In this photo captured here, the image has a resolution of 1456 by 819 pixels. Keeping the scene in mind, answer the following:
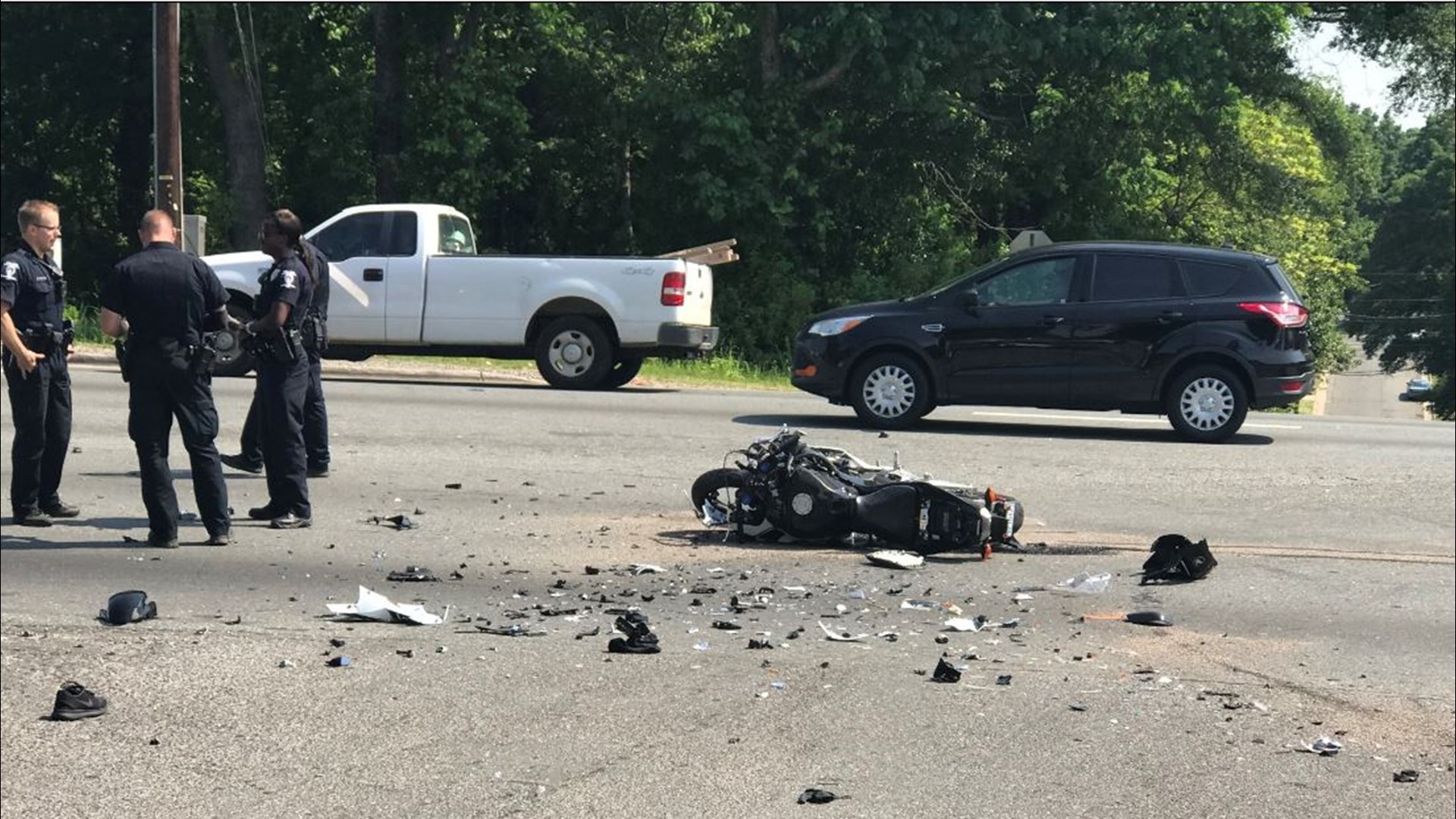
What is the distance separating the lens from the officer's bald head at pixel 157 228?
107 inches

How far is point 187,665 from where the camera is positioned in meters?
5.86

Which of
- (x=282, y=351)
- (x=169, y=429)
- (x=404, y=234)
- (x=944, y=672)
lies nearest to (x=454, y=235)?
(x=404, y=234)

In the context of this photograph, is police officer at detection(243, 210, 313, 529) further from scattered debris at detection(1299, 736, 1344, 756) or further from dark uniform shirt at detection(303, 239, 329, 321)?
scattered debris at detection(1299, 736, 1344, 756)

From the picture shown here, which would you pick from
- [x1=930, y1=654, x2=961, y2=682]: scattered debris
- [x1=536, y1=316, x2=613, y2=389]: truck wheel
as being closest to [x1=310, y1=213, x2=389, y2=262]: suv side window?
[x1=536, y1=316, x2=613, y2=389]: truck wheel

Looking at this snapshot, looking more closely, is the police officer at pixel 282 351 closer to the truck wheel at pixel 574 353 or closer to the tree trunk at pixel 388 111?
the tree trunk at pixel 388 111

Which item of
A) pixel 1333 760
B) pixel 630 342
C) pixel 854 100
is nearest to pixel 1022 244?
pixel 854 100

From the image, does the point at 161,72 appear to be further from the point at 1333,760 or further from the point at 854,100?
the point at 1333,760

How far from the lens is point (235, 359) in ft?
9.89

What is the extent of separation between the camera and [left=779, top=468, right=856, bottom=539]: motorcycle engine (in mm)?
2943

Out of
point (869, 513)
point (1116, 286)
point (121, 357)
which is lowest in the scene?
point (869, 513)

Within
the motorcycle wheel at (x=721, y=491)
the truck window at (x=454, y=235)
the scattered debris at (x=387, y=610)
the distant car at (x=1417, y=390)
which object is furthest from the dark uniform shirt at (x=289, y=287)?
the distant car at (x=1417, y=390)

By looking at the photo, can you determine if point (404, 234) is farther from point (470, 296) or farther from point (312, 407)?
point (312, 407)

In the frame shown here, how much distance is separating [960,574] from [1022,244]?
1.56m

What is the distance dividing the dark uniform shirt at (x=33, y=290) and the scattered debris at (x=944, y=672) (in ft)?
11.3
